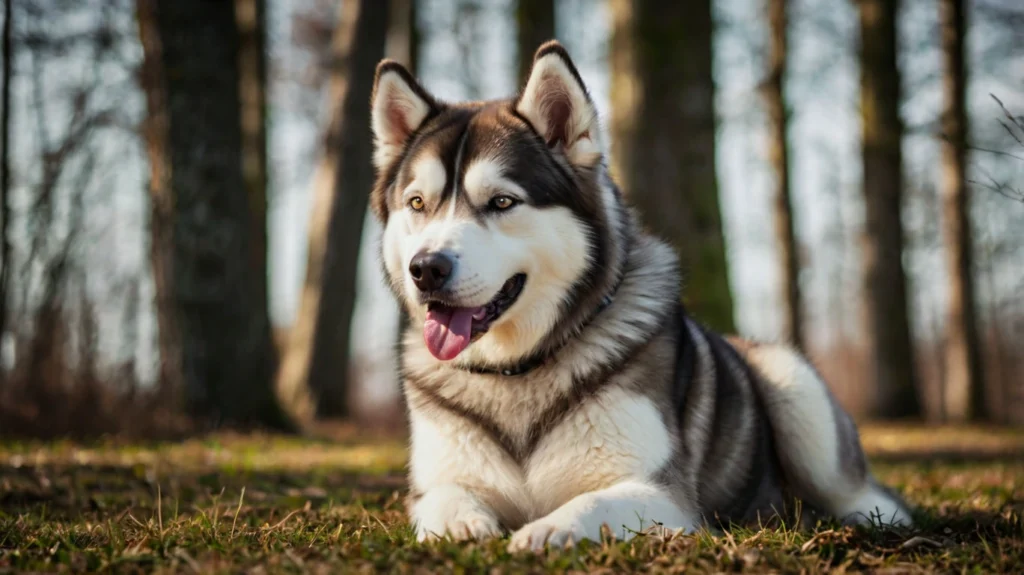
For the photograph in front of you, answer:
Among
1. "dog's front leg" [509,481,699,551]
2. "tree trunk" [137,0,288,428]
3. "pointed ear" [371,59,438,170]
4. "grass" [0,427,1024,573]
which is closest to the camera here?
"grass" [0,427,1024,573]

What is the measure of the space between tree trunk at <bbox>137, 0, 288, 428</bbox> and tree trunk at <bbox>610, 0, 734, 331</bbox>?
412 centimetres

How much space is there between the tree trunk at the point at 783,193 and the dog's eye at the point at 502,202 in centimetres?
1229

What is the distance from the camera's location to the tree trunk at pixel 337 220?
1175 cm

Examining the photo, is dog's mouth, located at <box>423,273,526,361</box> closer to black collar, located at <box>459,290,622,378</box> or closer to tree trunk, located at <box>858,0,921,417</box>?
black collar, located at <box>459,290,622,378</box>

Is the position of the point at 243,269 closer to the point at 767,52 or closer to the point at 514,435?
the point at 514,435

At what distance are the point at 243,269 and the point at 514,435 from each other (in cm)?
617

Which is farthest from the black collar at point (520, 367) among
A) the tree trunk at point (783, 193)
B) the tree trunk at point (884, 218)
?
the tree trunk at point (783, 193)

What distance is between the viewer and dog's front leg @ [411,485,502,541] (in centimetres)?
312

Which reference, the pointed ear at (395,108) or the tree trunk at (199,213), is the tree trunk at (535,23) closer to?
the tree trunk at (199,213)

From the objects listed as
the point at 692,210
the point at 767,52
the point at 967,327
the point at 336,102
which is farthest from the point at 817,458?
the point at 767,52

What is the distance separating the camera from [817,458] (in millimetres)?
4426

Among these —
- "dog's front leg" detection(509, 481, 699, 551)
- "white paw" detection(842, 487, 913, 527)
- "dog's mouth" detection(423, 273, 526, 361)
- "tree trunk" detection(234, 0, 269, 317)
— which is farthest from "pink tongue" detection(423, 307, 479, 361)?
"tree trunk" detection(234, 0, 269, 317)

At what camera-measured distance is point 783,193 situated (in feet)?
50.8

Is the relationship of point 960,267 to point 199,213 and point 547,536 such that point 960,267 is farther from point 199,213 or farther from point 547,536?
point 547,536
